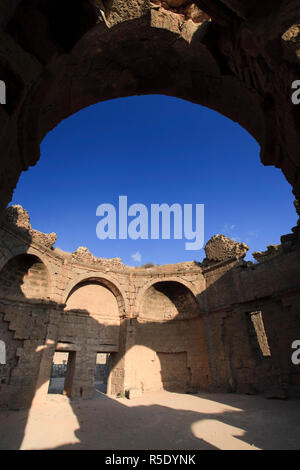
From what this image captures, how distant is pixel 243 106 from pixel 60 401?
40.3 feet

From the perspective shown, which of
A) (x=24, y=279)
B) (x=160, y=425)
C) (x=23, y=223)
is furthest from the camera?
(x=24, y=279)

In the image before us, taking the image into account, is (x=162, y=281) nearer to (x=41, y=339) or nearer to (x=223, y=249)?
(x=223, y=249)

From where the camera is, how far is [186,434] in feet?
17.3

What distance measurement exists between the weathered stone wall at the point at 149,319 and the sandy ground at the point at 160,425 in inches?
61.3

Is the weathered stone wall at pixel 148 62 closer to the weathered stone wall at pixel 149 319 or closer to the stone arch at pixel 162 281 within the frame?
the weathered stone wall at pixel 149 319

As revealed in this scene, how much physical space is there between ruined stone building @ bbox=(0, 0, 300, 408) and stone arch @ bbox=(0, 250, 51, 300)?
0.05 metres

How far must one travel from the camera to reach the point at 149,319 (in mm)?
13547

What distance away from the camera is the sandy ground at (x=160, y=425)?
4.78 meters

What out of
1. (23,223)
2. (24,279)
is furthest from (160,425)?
(23,223)

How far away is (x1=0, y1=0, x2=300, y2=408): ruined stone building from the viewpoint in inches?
106

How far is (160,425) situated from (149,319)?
7.45 metres

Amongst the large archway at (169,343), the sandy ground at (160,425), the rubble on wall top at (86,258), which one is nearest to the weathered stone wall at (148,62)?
the sandy ground at (160,425)

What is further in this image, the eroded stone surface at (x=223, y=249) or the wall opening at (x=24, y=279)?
the eroded stone surface at (x=223, y=249)
